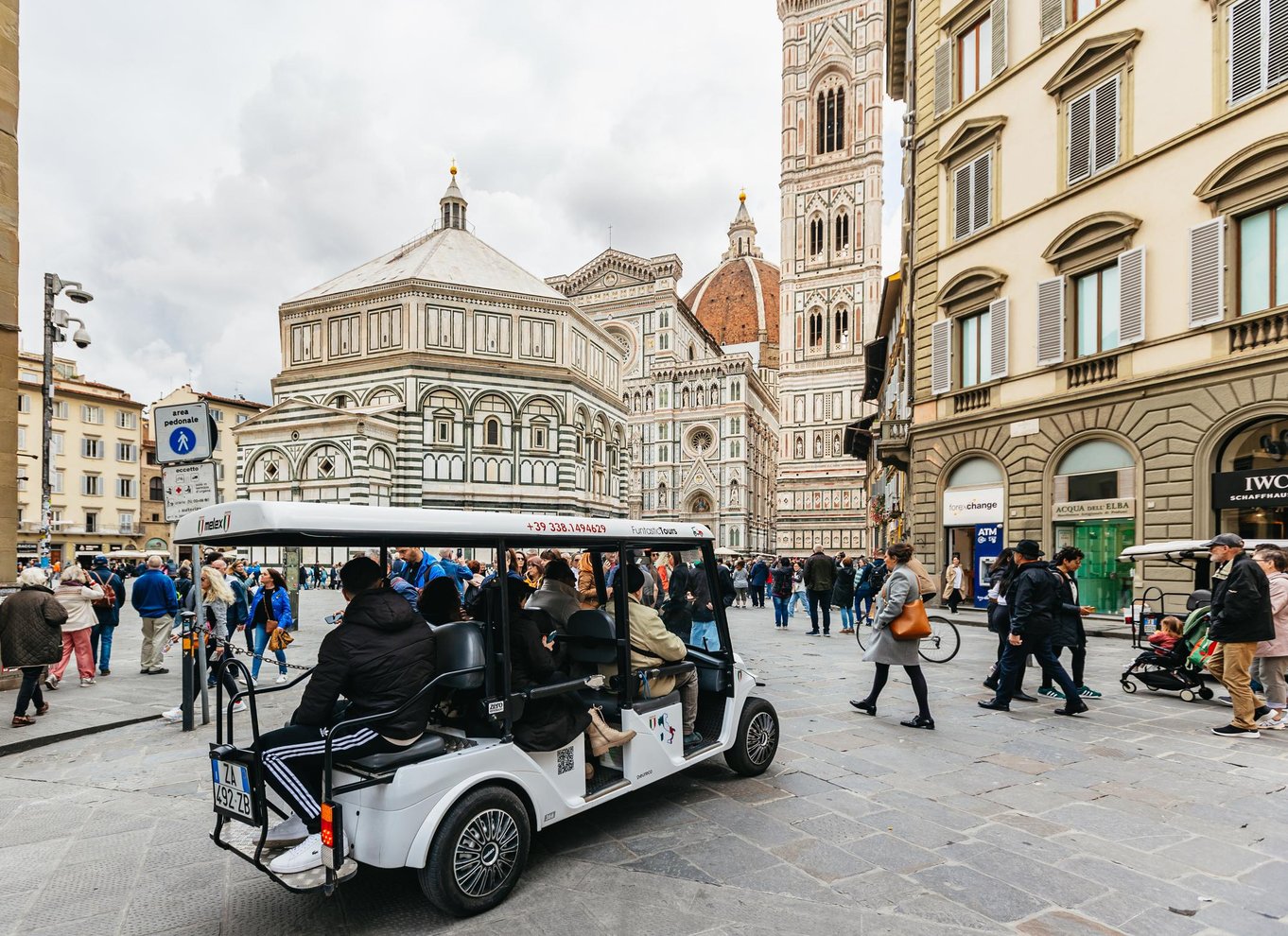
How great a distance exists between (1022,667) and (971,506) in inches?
454

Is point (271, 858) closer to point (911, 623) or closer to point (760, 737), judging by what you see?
point (760, 737)

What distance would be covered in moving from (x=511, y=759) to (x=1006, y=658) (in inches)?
239

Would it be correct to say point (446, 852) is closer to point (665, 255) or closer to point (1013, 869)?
point (1013, 869)

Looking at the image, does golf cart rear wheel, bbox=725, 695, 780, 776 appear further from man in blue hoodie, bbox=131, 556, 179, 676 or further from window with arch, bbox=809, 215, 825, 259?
window with arch, bbox=809, 215, 825, 259

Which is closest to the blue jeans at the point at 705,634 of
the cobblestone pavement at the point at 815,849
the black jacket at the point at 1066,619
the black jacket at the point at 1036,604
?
the cobblestone pavement at the point at 815,849

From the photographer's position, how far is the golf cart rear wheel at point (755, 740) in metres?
5.70

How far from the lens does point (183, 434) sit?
7645 millimetres

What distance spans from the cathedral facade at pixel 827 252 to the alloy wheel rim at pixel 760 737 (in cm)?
6291

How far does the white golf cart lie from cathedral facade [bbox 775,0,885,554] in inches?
2531

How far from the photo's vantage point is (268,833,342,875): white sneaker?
11.7ft

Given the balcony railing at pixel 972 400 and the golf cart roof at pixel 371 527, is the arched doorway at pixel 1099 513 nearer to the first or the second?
the balcony railing at pixel 972 400

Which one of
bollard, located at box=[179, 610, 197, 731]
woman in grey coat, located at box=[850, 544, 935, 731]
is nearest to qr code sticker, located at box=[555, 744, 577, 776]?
woman in grey coat, located at box=[850, 544, 935, 731]

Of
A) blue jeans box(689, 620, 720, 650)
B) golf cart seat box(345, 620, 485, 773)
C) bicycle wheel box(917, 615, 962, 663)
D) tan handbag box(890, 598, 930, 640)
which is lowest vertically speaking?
bicycle wheel box(917, 615, 962, 663)

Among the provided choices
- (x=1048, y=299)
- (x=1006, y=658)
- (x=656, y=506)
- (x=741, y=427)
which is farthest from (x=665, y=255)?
(x=1006, y=658)
